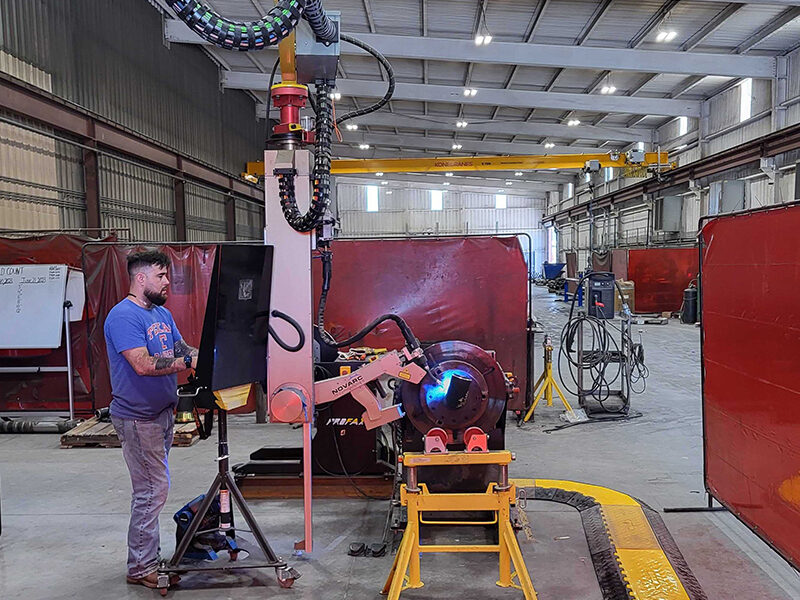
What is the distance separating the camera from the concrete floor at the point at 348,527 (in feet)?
10.9

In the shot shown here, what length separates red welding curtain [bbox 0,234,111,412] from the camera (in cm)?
690

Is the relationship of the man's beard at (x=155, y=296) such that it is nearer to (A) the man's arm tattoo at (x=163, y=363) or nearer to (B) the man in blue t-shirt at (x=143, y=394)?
(B) the man in blue t-shirt at (x=143, y=394)

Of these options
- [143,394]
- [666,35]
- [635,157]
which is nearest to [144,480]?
[143,394]

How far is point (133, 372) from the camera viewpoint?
3.26 metres

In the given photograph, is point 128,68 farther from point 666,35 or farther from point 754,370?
point 754,370

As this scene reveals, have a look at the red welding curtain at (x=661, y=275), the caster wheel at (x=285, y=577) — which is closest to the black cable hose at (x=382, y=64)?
the caster wheel at (x=285, y=577)

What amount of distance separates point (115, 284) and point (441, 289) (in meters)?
3.83

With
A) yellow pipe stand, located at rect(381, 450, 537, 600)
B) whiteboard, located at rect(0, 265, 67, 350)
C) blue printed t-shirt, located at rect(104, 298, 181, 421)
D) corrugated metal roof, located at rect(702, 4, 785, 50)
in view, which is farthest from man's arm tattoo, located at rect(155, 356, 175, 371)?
corrugated metal roof, located at rect(702, 4, 785, 50)

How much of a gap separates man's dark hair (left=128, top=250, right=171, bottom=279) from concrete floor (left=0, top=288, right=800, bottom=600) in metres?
1.83

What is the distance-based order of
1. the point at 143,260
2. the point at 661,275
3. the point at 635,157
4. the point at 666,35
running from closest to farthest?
the point at 143,260, the point at 666,35, the point at 635,157, the point at 661,275

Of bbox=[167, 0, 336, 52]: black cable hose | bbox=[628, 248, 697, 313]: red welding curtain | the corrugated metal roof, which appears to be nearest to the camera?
bbox=[167, 0, 336, 52]: black cable hose

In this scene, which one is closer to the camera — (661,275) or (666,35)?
(666,35)

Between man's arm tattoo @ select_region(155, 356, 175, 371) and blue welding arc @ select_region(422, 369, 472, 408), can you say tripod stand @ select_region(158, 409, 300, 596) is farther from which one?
blue welding arc @ select_region(422, 369, 472, 408)

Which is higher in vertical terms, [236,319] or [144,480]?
[236,319]
